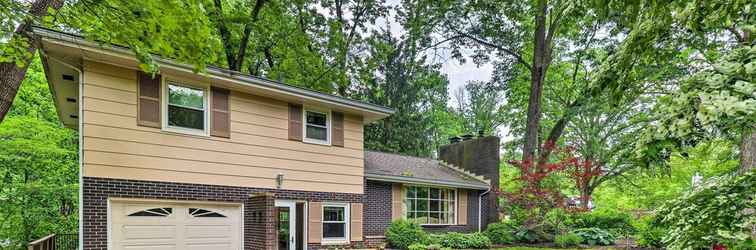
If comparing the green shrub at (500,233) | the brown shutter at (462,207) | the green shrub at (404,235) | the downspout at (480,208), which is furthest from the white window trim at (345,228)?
the downspout at (480,208)

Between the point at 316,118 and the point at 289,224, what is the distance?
289cm

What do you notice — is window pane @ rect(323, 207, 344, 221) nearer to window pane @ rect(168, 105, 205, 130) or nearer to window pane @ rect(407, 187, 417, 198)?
window pane @ rect(407, 187, 417, 198)

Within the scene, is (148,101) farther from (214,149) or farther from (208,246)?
(208,246)

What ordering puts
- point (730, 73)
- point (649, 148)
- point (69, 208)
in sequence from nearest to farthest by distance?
point (730, 73) < point (649, 148) < point (69, 208)

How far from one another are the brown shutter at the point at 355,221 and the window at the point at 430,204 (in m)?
2.49

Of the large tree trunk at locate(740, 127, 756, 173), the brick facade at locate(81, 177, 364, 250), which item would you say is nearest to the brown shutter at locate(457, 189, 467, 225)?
the brick facade at locate(81, 177, 364, 250)

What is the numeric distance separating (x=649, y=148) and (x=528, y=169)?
13.2 meters

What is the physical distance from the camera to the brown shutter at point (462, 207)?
15.1 metres

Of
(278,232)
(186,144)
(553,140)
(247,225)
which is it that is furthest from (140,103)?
(553,140)

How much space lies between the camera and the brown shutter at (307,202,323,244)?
1043 cm

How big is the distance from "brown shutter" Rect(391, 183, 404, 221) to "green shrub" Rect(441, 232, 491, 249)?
5.25ft

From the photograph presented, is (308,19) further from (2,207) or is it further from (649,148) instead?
(649,148)

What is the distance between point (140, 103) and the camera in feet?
26.5

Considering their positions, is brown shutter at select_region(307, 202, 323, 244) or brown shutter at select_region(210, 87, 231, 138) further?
brown shutter at select_region(307, 202, 323, 244)
